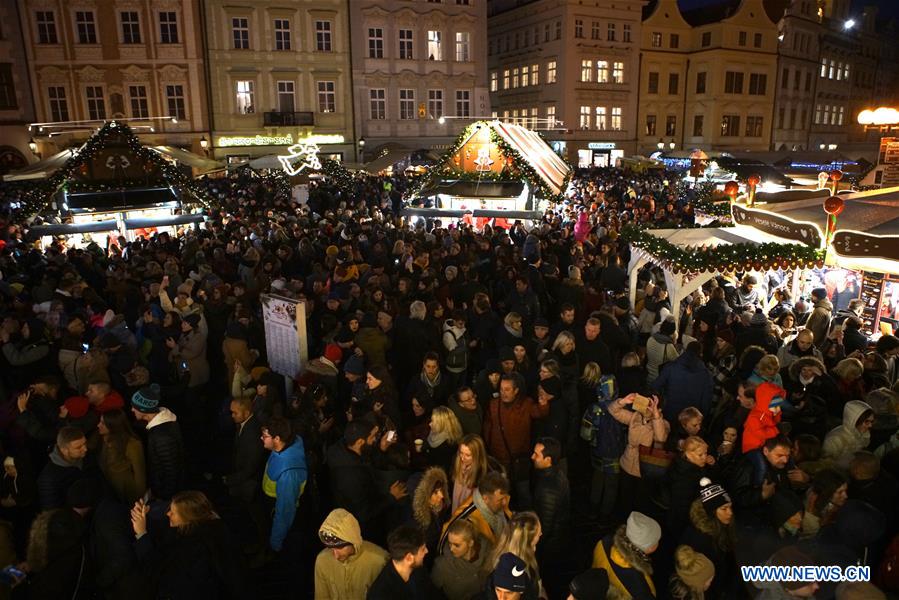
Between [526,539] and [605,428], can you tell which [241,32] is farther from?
[526,539]

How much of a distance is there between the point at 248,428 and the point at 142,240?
1045cm

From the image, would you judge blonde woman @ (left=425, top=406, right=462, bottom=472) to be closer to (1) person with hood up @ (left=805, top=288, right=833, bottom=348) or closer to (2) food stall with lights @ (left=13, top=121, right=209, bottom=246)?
Answer: (1) person with hood up @ (left=805, top=288, right=833, bottom=348)

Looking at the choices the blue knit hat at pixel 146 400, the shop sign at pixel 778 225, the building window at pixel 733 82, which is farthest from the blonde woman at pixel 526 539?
the building window at pixel 733 82

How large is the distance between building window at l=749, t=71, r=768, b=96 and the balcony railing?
31929 millimetres

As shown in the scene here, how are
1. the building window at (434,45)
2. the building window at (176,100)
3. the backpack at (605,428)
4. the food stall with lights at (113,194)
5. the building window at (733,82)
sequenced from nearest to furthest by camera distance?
1. the backpack at (605,428)
2. the food stall with lights at (113,194)
3. the building window at (176,100)
4. the building window at (434,45)
5. the building window at (733,82)

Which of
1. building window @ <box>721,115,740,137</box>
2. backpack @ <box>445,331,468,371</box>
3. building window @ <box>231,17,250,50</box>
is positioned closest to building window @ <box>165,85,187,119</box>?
building window @ <box>231,17,250,50</box>

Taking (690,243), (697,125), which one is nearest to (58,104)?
(690,243)

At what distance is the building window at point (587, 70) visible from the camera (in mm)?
40188

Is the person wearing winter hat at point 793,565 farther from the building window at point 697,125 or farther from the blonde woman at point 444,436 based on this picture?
the building window at point 697,125

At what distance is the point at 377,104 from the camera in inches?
1368

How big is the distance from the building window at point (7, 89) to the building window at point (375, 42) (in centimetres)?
1736

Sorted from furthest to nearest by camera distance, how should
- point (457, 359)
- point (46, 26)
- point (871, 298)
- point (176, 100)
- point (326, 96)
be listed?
point (326, 96), point (176, 100), point (46, 26), point (871, 298), point (457, 359)

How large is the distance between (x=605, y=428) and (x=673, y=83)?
44.5 meters

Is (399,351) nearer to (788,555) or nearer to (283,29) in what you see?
(788,555)
